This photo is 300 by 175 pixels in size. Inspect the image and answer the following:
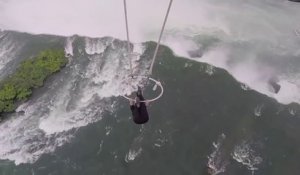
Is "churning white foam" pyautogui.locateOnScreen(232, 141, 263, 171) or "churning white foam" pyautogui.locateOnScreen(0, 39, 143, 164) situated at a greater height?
"churning white foam" pyautogui.locateOnScreen(232, 141, 263, 171)

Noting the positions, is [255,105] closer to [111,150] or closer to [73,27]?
[111,150]

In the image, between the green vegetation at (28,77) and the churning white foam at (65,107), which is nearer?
the churning white foam at (65,107)

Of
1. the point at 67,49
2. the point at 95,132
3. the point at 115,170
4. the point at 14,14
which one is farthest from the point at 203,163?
the point at 14,14

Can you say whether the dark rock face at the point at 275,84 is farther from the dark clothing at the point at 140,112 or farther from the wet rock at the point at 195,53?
the dark clothing at the point at 140,112

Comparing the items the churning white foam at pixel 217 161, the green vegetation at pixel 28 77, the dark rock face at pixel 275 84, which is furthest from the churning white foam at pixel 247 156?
the green vegetation at pixel 28 77

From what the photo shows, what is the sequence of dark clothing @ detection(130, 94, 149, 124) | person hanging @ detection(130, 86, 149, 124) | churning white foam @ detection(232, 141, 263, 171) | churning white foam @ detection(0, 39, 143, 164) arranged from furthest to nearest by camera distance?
churning white foam @ detection(0, 39, 143, 164)
churning white foam @ detection(232, 141, 263, 171)
dark clothing @ detection(130, 94, 149, 124)
person hanging @ detection(130, 86, 149, 124)

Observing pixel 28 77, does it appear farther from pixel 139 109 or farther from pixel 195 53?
pixel 139 109

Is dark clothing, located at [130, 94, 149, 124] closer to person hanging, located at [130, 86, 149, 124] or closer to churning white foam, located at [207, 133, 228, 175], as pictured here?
person hanging, located at [130, 86, 149, 124]

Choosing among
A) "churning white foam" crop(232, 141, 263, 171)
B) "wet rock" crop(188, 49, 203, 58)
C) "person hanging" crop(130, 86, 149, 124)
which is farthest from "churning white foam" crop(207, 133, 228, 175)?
"person hanging" crop(130, 86, 149, 124)

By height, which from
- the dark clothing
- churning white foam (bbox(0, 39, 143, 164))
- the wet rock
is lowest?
churning white foam (bbox(0, 39, 143, 164))
